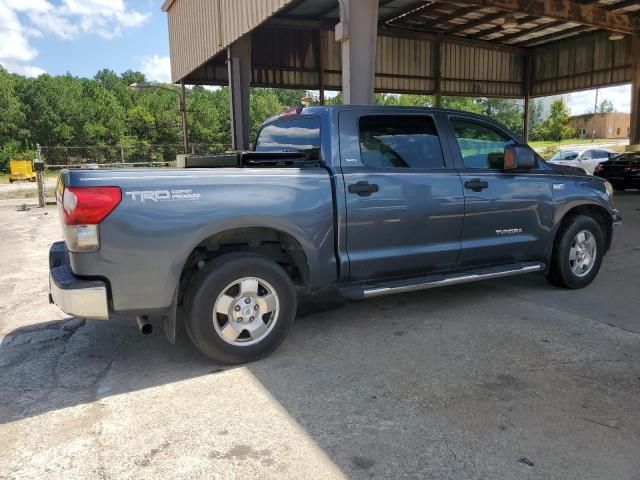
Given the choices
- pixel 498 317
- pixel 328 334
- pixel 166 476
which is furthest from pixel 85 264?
pixel 498 317

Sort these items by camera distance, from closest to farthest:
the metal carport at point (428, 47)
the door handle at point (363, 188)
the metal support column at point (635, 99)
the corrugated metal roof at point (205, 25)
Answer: the door handle at point (363, 188) → the corrugated metal roof at point (205, 25) → the metal carport at point (428, 47) → the metal support column at point (635, 99)

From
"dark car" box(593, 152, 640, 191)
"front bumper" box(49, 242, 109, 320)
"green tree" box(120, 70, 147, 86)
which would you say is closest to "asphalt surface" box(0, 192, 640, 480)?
"front bumper" box(49, 242, 109, 320)

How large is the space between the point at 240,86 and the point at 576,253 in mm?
11498

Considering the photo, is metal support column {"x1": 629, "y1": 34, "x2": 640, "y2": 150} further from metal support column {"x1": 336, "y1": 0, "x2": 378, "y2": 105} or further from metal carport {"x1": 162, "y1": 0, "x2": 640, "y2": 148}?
metal support column {"x1": 336, "y1": 0, "x2": 378, "y2": 105}

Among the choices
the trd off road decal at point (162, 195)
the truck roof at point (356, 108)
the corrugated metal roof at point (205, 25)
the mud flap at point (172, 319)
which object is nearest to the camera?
the trd off road decal at point (162, 195)

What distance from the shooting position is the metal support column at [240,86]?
47.0ft

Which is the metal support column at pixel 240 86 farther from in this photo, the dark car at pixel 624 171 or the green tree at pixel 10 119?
the green tree at pixel 10 119

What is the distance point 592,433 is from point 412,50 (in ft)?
69.1

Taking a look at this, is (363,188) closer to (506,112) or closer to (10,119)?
(10,119)

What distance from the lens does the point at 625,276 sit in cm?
639

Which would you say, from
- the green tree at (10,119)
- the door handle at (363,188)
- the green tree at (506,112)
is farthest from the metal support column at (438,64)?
the green tree at (506,112)

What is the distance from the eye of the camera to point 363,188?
4.25m

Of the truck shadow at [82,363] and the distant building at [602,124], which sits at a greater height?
the distant building at [602,124]

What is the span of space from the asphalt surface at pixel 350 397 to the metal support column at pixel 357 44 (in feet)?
14.3
